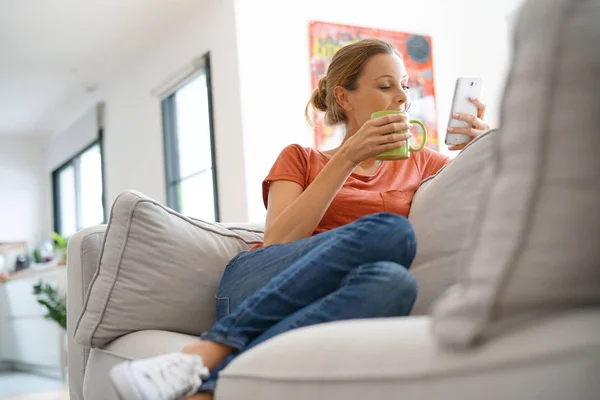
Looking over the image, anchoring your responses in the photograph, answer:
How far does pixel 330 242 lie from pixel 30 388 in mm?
4048

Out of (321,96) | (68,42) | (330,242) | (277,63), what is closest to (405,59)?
(277,63)

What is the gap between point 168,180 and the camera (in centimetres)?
502

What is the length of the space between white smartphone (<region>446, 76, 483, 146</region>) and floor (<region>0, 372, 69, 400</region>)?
2.90 meters

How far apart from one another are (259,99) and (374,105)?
90.9 inches

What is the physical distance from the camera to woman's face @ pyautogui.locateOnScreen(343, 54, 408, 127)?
67.1 inches

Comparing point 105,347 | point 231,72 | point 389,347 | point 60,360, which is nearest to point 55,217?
point 60,360

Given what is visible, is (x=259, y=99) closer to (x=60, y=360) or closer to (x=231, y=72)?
(x=231, y=72)

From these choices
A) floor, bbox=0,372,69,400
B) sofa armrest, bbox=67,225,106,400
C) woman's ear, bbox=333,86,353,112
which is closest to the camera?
sofa armrest, bbox=67,225,106,400

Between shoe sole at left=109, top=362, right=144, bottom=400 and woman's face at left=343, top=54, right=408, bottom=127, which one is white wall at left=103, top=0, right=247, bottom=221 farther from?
shoe sole at left=109, top=362, right=144, bottom=400

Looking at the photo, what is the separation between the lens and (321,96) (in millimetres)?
1923

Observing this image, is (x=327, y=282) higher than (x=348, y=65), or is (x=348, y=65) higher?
(x=348, y=65)

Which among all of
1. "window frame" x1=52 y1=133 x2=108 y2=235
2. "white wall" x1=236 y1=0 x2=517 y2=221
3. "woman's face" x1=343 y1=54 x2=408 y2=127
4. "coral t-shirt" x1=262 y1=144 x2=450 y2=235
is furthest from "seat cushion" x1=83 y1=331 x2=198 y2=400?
"window frame" x1=52 y1=133 x2=108 y2=235

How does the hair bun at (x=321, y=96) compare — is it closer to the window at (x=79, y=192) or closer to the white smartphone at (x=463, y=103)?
the white smartphone at (x=463, y=103)

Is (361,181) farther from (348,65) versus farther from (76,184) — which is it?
(76,184)
